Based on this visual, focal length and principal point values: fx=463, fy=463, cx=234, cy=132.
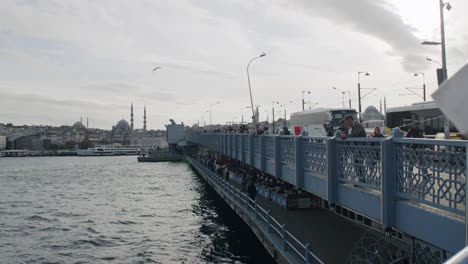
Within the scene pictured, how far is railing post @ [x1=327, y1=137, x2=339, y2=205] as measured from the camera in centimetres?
1211

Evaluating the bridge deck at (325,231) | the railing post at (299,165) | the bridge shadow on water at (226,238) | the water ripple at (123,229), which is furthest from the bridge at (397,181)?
the water ripple at (123,229)

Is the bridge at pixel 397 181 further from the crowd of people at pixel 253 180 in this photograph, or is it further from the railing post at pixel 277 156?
the crowd of people at pixel 253 180

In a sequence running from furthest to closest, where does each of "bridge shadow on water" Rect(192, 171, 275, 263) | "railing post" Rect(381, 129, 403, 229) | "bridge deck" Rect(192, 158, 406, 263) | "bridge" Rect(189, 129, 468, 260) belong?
"bridge shadow on water" Rect(192, 171, 275, 263), "bridge deck" Rect(192, 158, 406, 263), "railing post" Rect(381, 129, 403, 229), "bridge" Rect(189, 129, 468, 260)

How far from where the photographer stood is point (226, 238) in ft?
87.4

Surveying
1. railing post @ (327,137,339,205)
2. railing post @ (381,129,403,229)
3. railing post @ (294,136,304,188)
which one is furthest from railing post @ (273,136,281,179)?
railing post @ (381,129,403,229)

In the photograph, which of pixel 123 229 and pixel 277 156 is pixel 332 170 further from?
pixel 123 229

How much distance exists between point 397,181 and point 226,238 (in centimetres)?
1902

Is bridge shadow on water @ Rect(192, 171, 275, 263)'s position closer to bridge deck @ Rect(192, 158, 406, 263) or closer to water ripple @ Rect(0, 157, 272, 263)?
water ripple @ Rect(0, 157, 272, 263)

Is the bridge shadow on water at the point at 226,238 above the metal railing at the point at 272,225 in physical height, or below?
below

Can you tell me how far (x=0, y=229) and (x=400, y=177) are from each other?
30.0 metres

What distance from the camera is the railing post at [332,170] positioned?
12.1 meters

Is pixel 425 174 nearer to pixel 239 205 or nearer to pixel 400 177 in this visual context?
pixel 400 177

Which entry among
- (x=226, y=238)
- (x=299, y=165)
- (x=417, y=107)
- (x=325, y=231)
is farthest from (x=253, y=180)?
(x=299, y=165)

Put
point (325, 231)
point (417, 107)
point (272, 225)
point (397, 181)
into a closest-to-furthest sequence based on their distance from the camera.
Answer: point (397, 181) → point (325, 231) → point (272, 225) → point (417, 107)
